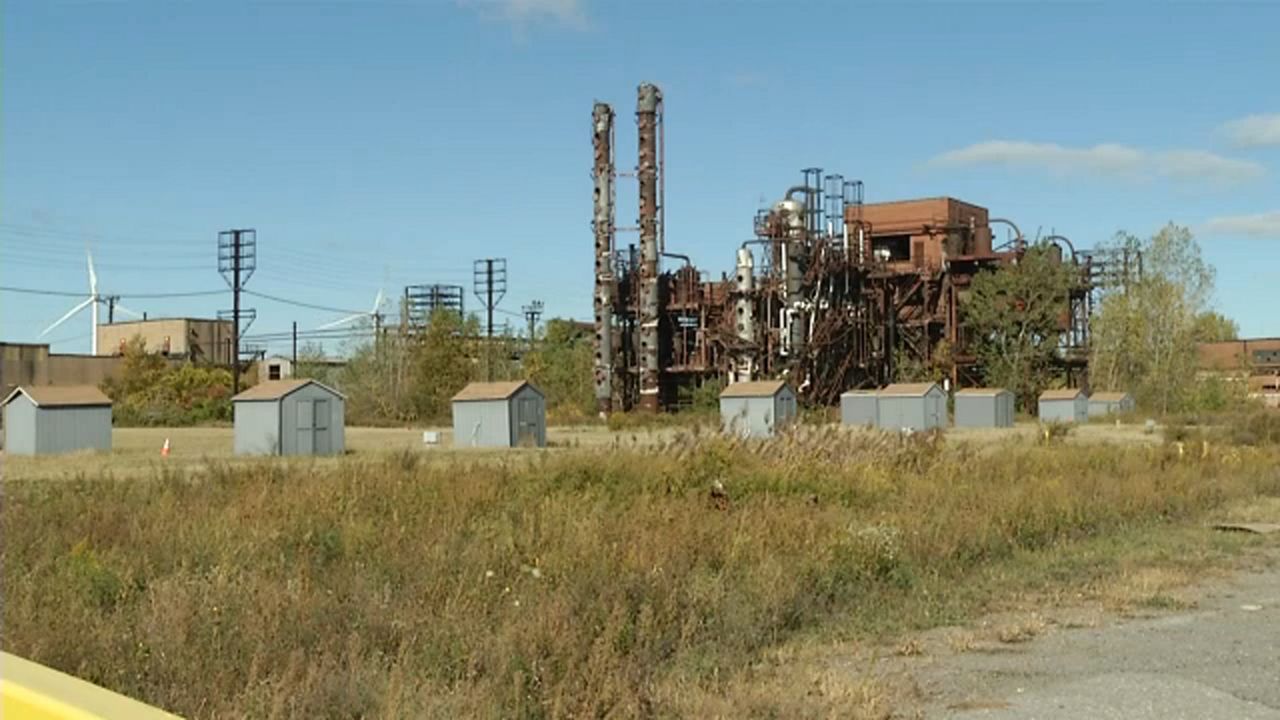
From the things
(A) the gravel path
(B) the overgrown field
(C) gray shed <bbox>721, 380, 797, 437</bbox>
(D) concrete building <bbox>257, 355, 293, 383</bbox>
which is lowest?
(A) the gravel path

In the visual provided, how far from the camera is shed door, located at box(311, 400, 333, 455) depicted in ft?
119

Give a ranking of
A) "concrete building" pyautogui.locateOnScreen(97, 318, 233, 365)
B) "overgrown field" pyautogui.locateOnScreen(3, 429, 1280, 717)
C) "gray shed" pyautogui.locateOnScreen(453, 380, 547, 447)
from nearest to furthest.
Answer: "overgrown field" pyautogui.locateOnScreen(3, 429, 1280, 717), "gray shed" pyautogui.locateOnScreen(453, 380, 547, 447), "concrete building" pyautogui.locateOnScreen(97, 318, 233, 365)

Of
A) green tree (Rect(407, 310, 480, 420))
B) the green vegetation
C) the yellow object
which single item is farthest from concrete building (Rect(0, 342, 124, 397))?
the yellow object

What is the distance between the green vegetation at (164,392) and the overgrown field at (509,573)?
54.2 metres

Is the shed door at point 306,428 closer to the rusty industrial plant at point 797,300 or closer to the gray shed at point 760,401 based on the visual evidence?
the gray shed at point 760,401

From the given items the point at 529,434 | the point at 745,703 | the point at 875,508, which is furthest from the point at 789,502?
the point at 529,434

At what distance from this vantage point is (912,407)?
50.7 metres

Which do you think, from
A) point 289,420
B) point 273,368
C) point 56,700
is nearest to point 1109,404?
point 289,420

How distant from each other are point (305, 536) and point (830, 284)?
57.6m

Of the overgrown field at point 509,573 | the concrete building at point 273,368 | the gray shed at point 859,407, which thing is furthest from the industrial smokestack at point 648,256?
the concrete building at point 273,368

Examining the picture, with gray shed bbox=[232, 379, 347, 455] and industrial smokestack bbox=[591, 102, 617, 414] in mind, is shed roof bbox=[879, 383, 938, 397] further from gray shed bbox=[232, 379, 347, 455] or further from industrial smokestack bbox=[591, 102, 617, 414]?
gray shed bbox=[232, 379, 347, 455]

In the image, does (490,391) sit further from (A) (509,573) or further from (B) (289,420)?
(A) (509,573)

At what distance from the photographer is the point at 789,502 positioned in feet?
50.1

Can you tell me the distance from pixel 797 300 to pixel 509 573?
56073 millimetres
